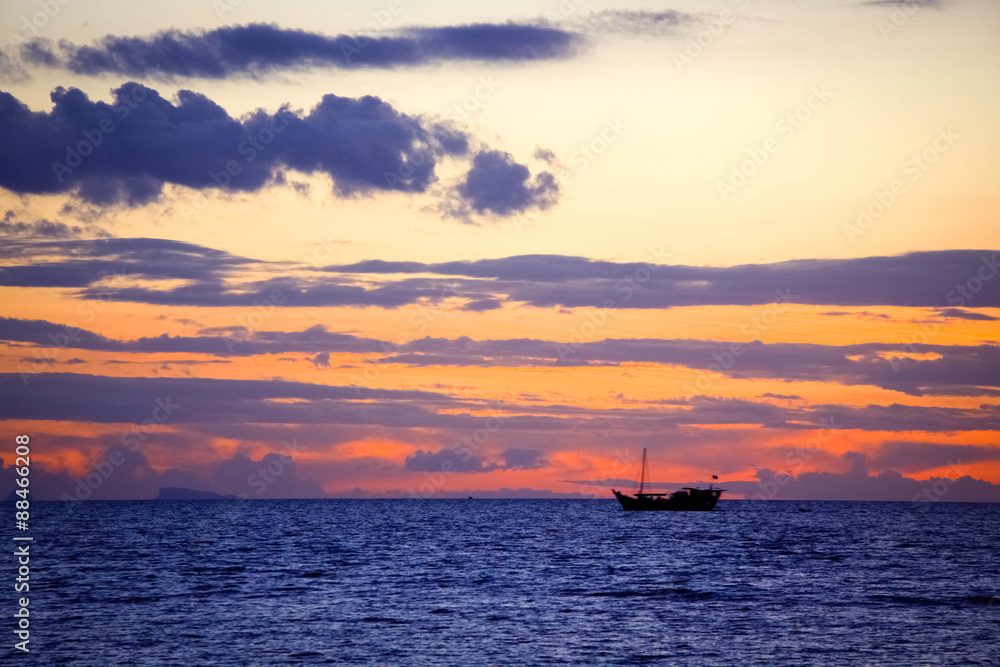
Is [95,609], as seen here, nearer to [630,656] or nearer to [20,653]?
[20,653]

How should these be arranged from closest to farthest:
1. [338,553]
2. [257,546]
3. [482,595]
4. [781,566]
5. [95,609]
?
1. [95,609]
2. [482,595]
3. [781,566]
4. [338,553]
5. [257,546]

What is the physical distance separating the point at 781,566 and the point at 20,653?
6359 cm

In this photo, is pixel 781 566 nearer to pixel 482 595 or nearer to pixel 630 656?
pixel 482 595

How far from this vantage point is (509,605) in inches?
2242

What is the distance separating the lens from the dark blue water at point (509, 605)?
42.5 metres

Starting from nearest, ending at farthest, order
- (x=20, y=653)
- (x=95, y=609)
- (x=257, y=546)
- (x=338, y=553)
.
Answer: (x=20, y=653)
(x=95, y=609)
(x=338, y=553)
(x=257, y=546)

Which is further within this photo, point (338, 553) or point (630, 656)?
point (338, 553)

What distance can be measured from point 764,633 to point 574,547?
204 ft

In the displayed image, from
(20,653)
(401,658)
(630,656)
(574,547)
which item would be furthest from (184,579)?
(574,547)

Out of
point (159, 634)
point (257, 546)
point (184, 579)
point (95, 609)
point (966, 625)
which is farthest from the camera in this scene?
point (257, 546)

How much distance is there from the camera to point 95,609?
53.9 meters

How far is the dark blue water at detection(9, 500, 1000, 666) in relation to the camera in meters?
42.5

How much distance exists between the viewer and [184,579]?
232 feet

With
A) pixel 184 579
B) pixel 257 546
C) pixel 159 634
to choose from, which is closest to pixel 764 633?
pixel 159 634
